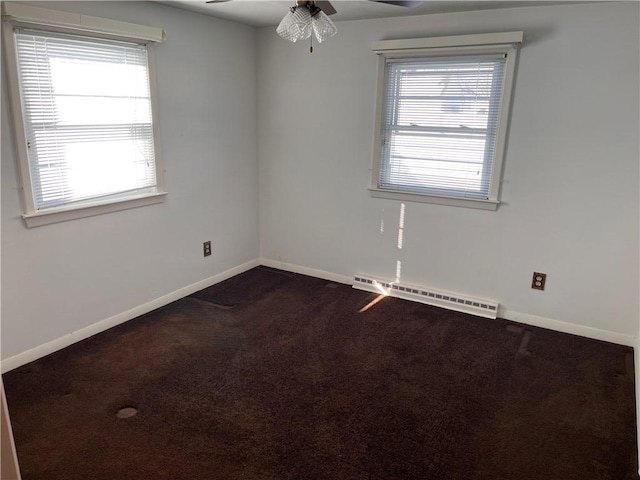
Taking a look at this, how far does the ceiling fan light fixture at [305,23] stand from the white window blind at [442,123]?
153cm

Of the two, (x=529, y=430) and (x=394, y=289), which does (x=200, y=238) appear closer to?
(x=394, y=289)

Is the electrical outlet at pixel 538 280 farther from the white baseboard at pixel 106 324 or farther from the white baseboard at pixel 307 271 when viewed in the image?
the white baseboard at pixel 106 324

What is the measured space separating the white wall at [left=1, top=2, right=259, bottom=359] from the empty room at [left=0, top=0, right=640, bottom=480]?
0.06ft

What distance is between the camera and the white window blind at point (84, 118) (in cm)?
254

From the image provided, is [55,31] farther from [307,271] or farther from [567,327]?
[567,327]

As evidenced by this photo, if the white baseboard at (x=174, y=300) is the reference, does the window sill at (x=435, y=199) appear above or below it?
above

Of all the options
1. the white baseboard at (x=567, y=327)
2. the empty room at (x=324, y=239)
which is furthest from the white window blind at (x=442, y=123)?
the white baseboard at (x=567, y=327)

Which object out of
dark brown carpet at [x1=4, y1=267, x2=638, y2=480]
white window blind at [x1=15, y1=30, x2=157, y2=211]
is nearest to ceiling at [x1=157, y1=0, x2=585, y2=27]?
white window blind at [x1=15, y1=30, x2=157, y2=211]

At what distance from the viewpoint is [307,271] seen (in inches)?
170

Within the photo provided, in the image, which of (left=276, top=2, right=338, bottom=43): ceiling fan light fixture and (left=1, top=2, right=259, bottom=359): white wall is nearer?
(left=276, top=2, right=338, bottom=43): ceiling fan light fixture

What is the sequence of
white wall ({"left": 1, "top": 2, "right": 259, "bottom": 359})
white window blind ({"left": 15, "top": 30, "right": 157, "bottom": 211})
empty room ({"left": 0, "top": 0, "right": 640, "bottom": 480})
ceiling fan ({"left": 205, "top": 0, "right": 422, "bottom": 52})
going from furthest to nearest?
white wall ({"left": 1, "top": 2, "right": 259, "bottom": 359}) → white window blind ({"left": 15, "top": 30, "right": 157, "bottom": 211}) → empty room ({"left": 0, "top": 0, "right": 640, "bottom": 480}) → ceiling fan ({"left": 205, "top": 0, "right": 422, "bottom": 52})

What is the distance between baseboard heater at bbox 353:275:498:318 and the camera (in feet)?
11.4

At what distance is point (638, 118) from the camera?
2799 millimetres

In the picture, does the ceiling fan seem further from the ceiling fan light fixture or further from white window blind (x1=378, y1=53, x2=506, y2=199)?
white window blind (x1=378, y1=53, x2=506, y2=199)
